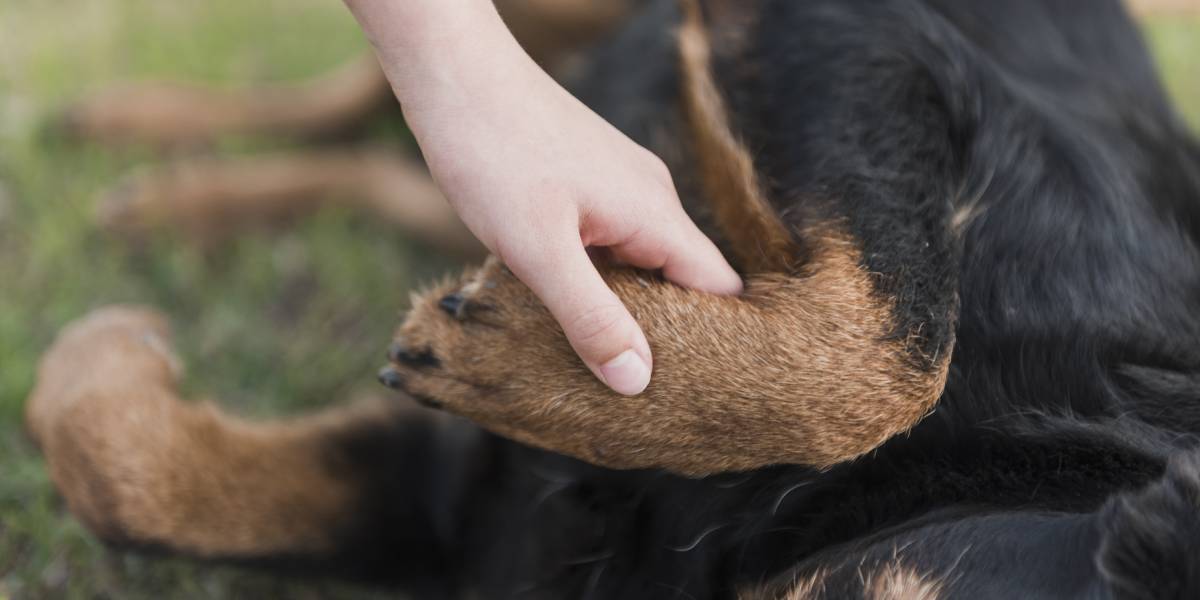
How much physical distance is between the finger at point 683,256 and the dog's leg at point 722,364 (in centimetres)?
3

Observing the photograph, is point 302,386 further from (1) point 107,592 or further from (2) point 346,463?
(1) point 107,592

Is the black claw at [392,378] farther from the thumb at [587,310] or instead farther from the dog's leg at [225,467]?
the dog's leg at [225,467]

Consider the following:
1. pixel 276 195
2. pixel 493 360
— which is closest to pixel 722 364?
pixel 493 360

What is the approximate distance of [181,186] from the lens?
3443mm

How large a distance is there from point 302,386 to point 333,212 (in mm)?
880

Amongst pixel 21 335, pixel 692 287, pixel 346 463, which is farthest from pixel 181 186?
pixel 692 287

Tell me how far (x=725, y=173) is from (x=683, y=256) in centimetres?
46

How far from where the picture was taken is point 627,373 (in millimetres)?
1686

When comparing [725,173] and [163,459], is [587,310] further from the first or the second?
[163,459]

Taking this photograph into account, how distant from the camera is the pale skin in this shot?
5.24ft

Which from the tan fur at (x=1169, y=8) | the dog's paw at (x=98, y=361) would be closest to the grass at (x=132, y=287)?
the dog's paw at (x=98, y=361)

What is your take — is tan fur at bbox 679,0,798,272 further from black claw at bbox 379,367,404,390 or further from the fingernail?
black claw at bbox 379,367,404,390

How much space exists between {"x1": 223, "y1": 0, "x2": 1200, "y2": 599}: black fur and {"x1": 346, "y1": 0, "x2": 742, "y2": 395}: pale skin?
21.0 inches

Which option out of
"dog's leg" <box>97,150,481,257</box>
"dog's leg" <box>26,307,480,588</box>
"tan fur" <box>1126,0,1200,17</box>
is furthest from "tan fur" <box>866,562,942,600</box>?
"tan fur" <box>1126,0,1200,17</box>
